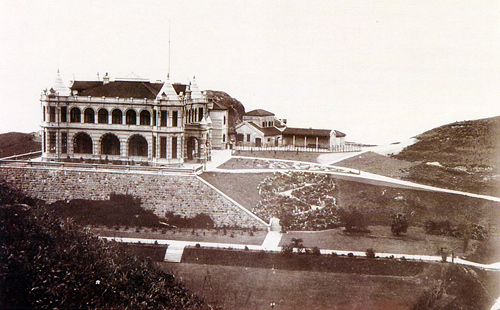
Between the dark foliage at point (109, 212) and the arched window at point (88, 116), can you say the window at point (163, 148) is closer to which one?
the dark foliage at point (109, 212)

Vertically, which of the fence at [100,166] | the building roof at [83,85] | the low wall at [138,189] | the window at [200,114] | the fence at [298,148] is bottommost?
the low wall at [138,189]

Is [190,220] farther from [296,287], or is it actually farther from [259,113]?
[259,113]

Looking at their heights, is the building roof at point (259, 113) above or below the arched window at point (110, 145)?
above

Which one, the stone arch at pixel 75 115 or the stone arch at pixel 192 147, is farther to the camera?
the stone arch at pixel 192 147

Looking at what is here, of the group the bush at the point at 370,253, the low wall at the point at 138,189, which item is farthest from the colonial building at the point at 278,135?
the bush at the point at 370,253

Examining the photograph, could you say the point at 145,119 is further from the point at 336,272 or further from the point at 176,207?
the point at 336,272

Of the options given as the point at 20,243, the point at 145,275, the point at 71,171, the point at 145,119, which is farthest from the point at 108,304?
the point at 145,119
